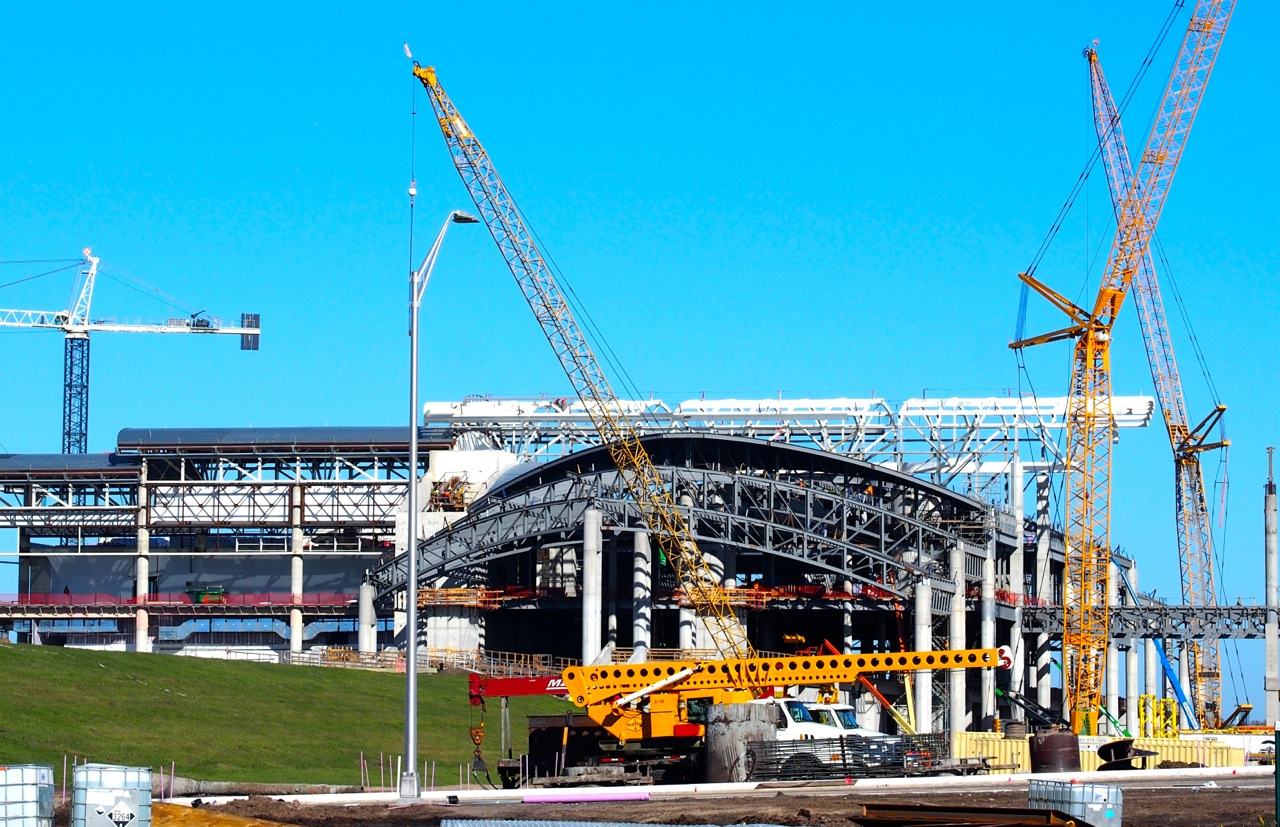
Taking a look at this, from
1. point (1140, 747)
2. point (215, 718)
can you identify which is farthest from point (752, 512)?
point (1140, 747)

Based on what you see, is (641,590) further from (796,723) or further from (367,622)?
(796,723)

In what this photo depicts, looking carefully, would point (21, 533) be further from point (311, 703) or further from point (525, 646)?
point (311, 703)

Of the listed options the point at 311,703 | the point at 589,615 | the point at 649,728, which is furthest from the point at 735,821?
the point at 589,615

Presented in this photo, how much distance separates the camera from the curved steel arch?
329 feet

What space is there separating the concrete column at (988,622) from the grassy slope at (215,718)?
112 feet

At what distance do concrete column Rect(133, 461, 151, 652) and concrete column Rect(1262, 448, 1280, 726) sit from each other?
76824 millimetres

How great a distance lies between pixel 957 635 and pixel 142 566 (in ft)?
193

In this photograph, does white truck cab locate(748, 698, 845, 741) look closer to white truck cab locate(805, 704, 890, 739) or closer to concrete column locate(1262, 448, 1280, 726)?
white truck cab locate(805, 704, 890, 739)

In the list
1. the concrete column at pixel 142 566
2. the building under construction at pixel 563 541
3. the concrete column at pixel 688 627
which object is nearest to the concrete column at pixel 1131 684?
the building under construction at pixel 563 541

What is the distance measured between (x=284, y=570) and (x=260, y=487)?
813 cm

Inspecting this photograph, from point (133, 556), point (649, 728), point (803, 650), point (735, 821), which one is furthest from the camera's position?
point (133, 556)

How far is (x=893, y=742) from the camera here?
45406mm

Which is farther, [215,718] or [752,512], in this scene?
[752,512]

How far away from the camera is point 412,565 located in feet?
132
